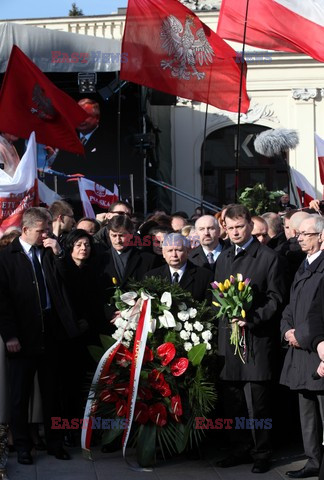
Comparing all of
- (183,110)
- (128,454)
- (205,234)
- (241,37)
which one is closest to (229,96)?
(241,37)

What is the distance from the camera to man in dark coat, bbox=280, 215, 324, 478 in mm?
6668

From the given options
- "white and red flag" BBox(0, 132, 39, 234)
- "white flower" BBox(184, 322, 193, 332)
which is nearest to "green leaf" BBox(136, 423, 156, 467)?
"white flower" BBox(184, 322, 193, 332)

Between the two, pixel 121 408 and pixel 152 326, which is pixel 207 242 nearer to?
pixel 152 326

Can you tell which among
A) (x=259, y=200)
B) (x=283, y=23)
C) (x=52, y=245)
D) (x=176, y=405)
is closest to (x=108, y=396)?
(x=176, y=405)

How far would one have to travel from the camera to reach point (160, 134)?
23.7 metres

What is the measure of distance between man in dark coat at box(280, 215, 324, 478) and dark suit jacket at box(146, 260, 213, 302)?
0.90 m

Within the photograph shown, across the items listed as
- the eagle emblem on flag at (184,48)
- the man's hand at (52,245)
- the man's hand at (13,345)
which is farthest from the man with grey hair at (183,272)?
the eagle emblem on flag at (184,48)

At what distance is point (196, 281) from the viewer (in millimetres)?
7621

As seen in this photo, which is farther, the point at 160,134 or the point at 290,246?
the point at 160,134

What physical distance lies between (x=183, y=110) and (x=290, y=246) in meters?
15.8

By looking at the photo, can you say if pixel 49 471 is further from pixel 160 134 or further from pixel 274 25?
pixel 160 134

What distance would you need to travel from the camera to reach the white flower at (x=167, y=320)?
7.09m

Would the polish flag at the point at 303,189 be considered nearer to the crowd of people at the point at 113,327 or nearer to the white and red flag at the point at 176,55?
the white and red flag at the point at 176,55

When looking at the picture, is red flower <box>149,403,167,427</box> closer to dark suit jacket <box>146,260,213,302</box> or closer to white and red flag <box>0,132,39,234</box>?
dark suit jacket <box>146,260,213,302</box>
